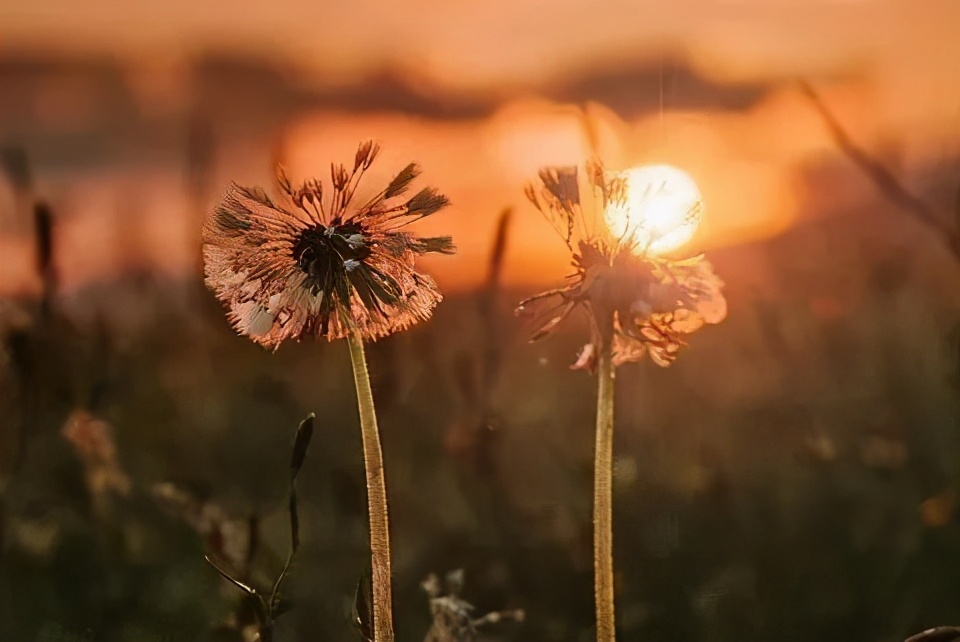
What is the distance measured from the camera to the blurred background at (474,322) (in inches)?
Answer: 28.5

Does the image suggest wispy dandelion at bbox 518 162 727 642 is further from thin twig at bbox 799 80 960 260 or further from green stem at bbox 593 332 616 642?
thin twig at bbox 799 80 960 260

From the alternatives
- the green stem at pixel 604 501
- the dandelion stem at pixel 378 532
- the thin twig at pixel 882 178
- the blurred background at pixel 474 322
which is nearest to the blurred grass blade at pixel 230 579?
the blurred background at pixel 474 322

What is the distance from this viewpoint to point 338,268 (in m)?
0.68

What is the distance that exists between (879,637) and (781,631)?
103 mm

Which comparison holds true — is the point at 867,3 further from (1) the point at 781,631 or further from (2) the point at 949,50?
(1) the point at 781,631

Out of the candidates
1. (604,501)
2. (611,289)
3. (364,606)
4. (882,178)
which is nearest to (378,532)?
(364,606)

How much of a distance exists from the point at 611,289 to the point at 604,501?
21cm

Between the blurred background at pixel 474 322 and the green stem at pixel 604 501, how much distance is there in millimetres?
14

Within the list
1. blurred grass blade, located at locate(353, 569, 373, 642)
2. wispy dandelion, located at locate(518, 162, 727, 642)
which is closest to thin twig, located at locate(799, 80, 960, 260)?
wispy dandelion, located at locate(518, 162, 727, 642)

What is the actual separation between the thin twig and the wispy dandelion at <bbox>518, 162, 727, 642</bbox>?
0.16m

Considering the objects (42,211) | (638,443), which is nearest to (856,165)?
(638,443)

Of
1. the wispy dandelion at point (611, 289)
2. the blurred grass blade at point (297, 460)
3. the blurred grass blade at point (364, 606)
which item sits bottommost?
the blurred grass blade at point (364, 606)

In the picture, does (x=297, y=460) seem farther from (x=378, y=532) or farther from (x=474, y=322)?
(x=474, y=322)

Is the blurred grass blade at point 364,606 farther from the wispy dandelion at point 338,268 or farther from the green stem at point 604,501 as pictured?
Result: the green stem at point 604,501
